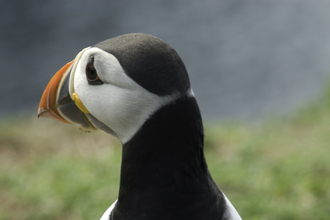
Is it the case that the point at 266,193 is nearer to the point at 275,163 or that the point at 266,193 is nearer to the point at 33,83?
the point at 275,163

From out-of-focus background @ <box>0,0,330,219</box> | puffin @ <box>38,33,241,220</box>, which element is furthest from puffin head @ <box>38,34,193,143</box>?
out-of-focus background @ <box>0,0,330,219</box>

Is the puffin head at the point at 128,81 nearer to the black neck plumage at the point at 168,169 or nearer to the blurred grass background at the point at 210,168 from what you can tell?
the black neck plumage at the point at 168,169

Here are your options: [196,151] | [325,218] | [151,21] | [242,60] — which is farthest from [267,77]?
[196,151]

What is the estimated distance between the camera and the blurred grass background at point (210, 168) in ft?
11.9

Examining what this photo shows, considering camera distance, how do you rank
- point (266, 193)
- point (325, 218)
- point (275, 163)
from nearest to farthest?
point (325, 218) < point (266, 193) < point (275, 163)

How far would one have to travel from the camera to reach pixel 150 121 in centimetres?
154

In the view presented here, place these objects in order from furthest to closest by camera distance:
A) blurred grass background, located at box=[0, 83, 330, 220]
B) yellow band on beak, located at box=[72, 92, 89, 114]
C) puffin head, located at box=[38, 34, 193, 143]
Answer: blurred grass background, located at box=[0, 83, 330, 220] → yellow band on beak, located at box=[72, 92, 89, 114] → puffin head, located at box=[38, 34, 193, 143]

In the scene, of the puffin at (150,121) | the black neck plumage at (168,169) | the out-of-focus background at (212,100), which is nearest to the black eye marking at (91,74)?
the puffin at (150,121)

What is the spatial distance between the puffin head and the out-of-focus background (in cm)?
219

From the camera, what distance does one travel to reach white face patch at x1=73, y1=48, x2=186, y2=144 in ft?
4.93

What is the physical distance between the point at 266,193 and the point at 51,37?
27.0 ft

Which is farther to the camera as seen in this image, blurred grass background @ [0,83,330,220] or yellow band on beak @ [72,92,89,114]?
blurred grass background @ [0,83,330,220]

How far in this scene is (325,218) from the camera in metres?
3.30

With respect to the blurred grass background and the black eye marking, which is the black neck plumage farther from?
the blurred grass background
